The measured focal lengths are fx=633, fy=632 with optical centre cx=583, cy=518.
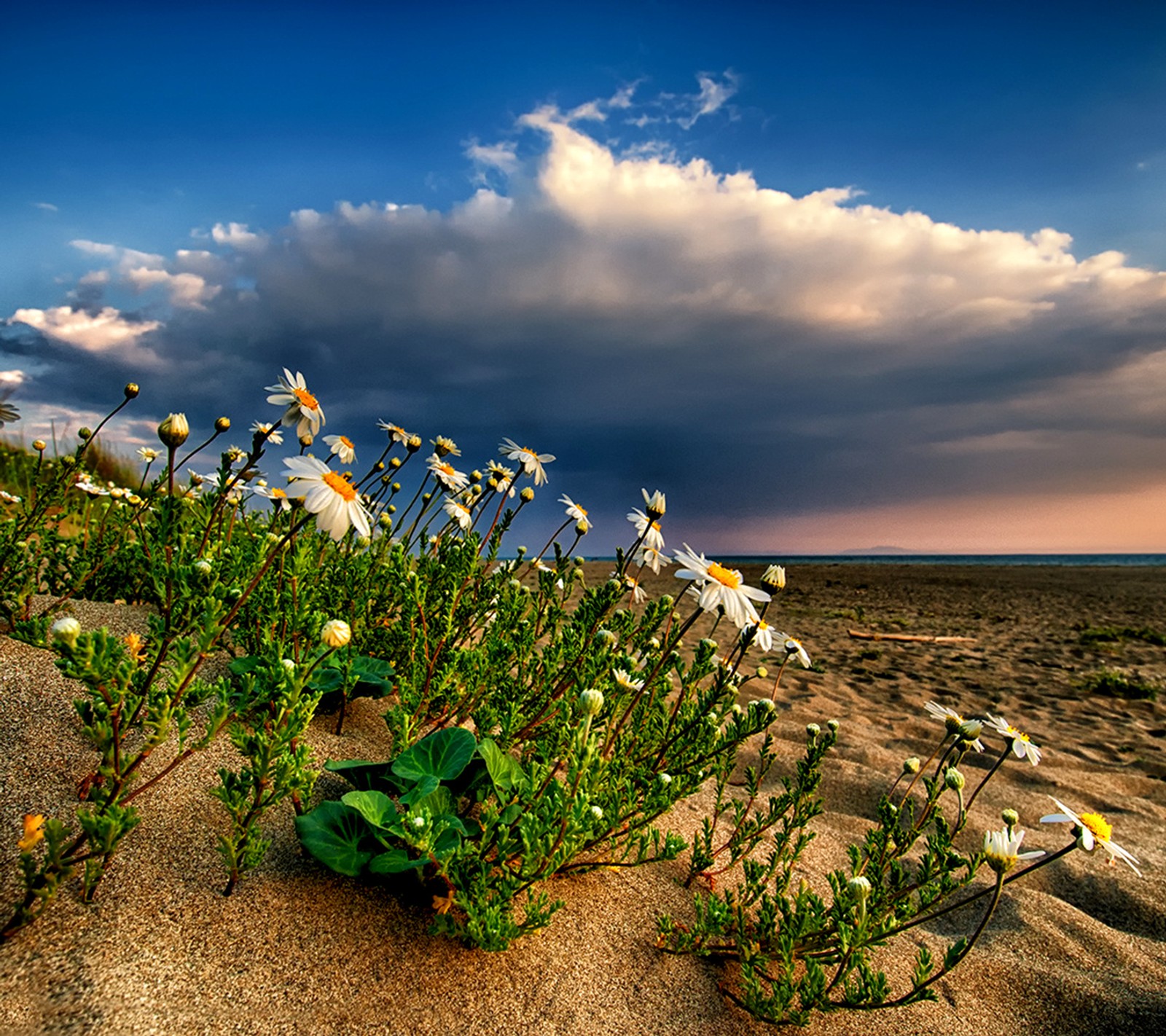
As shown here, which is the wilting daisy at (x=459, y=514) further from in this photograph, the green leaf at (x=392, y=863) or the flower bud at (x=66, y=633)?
the flower bud at (x=66, y=633)

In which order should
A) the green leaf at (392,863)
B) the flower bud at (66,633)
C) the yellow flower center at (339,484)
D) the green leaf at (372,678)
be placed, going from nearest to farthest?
the flower bud at (66,633)
the green leaf at (392,863)
the yellow flower center at (339,484)
the green leaf at (372,678)

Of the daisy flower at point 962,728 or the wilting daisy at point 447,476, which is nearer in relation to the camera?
the daisy flower at point 962,728

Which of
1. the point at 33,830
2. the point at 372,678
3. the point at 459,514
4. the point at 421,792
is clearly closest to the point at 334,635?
the point at 421,792

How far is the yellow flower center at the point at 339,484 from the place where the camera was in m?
1.85

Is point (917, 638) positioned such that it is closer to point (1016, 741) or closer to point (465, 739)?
point (1016, 741)

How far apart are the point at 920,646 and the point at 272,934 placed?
8.86 metres

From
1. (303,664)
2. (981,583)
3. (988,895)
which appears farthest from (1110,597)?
(303,664)

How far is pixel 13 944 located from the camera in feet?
4.50

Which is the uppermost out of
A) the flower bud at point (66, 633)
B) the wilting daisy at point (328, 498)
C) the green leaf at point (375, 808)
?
the wilting daisy at point (328, 498)

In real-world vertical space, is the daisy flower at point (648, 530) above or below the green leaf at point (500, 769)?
above

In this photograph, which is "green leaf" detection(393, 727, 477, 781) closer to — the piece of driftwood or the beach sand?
the beach sand

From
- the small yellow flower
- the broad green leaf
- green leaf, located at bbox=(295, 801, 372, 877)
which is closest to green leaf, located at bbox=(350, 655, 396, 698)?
Answer: green leaf, located at bbox=(295, 801, 372, 877)

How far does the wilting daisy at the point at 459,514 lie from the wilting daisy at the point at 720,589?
1280 millimetres

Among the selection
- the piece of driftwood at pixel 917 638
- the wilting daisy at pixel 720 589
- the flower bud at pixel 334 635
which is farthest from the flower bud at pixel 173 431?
the piece of driftwood at pixel 917 638
